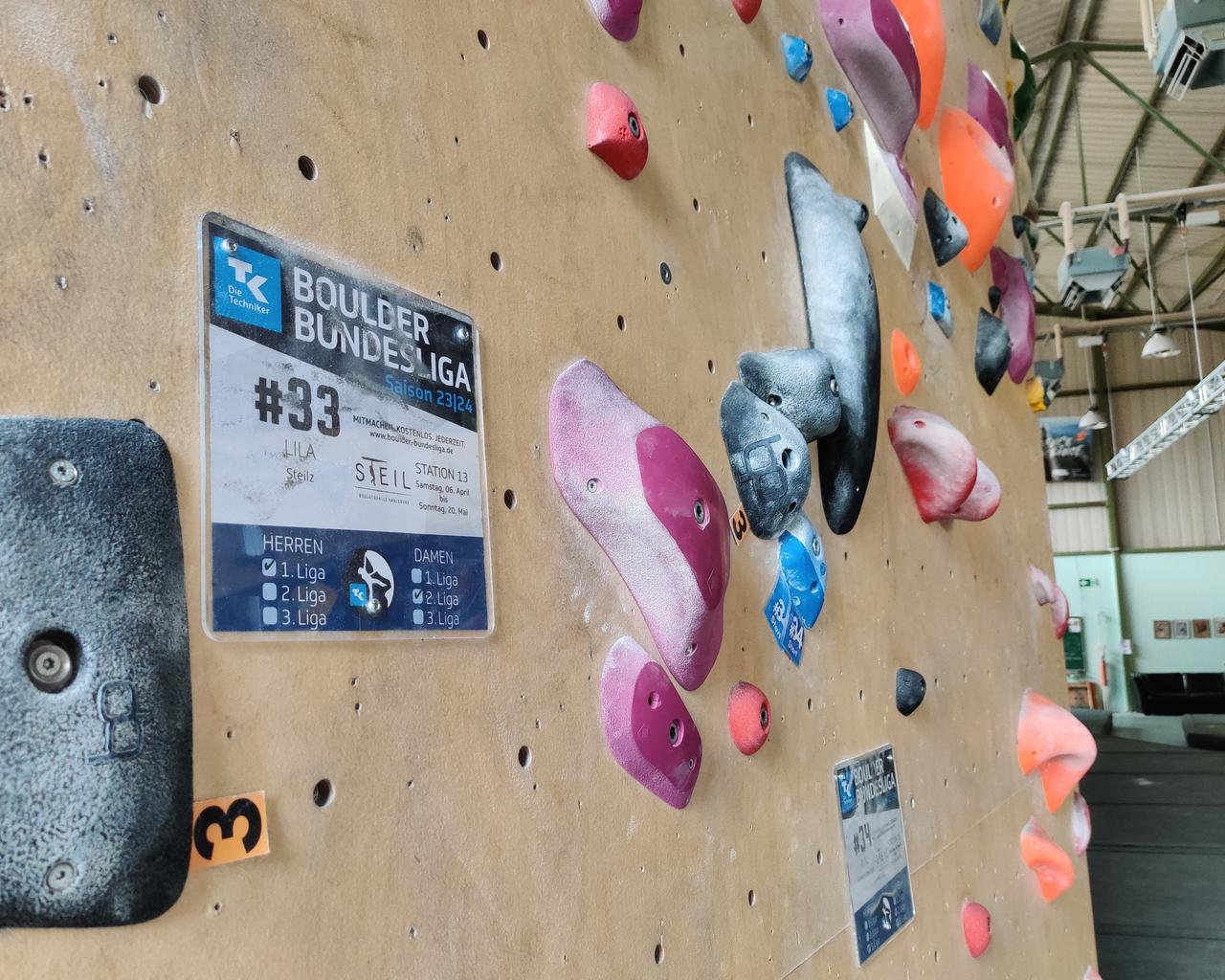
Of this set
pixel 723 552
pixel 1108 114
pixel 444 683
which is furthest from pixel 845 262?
pixel 1108 114

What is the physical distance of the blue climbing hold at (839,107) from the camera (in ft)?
4.48

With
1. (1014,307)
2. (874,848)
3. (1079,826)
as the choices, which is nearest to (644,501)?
(874,848)

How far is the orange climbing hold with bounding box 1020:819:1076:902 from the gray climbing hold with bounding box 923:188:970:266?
1053mm

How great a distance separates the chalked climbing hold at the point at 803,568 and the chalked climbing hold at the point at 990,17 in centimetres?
172

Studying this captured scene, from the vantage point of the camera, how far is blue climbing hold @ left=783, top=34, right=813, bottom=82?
1.25m

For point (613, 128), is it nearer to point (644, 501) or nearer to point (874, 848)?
point (644, 501)

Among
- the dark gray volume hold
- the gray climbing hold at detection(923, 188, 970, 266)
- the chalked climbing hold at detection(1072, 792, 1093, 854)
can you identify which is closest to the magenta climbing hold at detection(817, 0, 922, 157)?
the gray climbing hold at detection(923, 188, 970, 266)

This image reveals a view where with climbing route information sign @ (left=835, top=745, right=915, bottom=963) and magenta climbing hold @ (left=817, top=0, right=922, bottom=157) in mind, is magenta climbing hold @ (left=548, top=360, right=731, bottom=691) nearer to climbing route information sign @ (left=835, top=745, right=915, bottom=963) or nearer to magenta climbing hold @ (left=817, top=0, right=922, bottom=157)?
climbing route information sign @ (left=835, top=745, right=915, bottom=963)

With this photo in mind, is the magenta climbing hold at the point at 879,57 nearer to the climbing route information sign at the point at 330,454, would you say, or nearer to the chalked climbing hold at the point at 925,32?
the chalked climbing hold at the point at 925,32

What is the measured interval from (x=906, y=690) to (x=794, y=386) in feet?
1.75

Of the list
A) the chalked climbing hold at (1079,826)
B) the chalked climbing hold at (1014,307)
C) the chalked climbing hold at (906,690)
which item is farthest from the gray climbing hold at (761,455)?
the chalked climbing hold at (1079,826)

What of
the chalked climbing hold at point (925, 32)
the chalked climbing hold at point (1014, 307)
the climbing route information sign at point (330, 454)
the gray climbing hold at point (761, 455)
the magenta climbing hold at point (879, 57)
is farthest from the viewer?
the chalked climbing hold at point (1014, 307)

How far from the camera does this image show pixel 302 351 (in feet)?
1.82

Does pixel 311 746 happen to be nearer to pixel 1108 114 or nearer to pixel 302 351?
pixel 302 351
